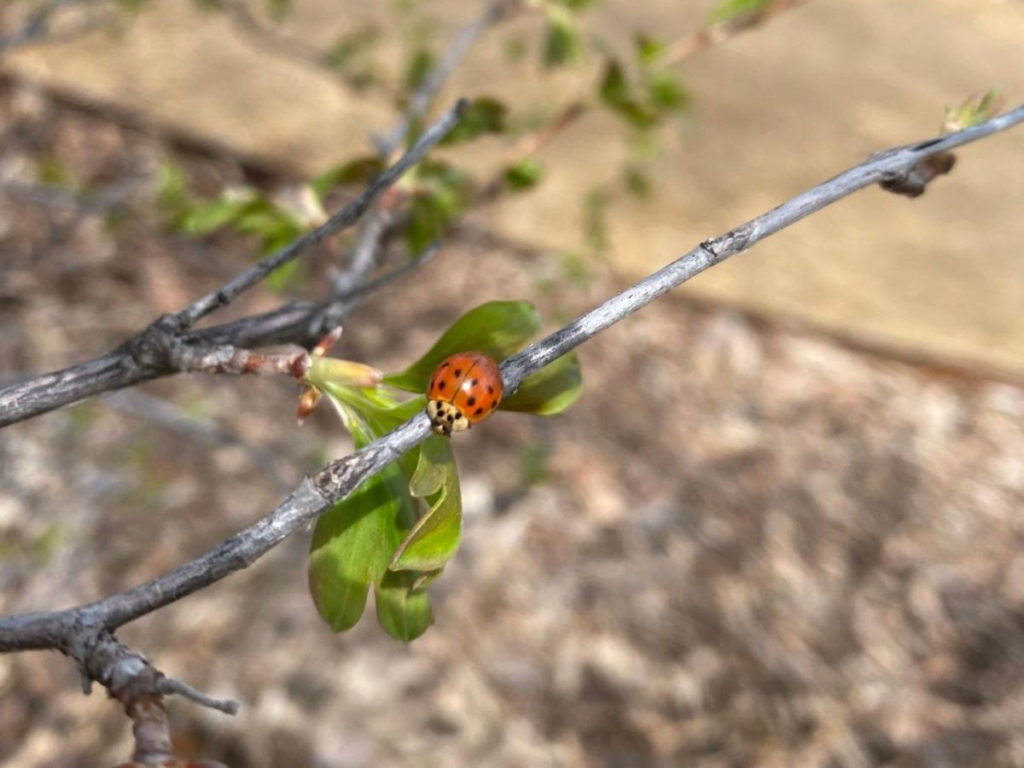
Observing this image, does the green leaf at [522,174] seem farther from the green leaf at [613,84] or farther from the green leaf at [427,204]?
the green leaf at [613,84]

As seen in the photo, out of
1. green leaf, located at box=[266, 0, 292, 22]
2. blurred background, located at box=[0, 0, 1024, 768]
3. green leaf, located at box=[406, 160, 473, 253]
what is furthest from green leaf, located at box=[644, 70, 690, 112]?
green leaf, located at box=[266, 0, 292, 22]

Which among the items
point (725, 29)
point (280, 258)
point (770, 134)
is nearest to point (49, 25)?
point (770, 134)

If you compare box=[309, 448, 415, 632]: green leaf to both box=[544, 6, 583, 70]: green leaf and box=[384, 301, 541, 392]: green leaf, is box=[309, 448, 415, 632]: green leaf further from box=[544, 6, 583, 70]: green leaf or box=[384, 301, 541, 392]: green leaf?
box=[544, 6, 583, 70]: green leaf

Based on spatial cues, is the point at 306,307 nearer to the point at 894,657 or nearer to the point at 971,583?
the point at 894,657

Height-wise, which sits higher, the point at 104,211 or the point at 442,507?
the point at 104,211

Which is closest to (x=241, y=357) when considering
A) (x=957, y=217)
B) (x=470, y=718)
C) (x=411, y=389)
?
(x=411, y=389)

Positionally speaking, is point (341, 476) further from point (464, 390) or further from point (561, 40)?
point (561, 40)
